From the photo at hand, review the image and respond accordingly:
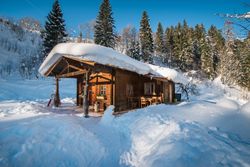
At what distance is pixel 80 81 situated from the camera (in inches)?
732

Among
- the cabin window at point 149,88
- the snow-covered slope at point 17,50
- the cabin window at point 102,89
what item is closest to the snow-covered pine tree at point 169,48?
the snow-covered slope at point 17,50

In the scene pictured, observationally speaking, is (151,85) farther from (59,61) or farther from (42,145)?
(42,145)

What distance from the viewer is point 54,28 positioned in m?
34.9

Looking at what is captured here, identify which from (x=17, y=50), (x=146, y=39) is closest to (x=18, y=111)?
(x=146, y=39)

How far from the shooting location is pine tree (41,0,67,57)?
34188 mm

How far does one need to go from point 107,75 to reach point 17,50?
44.3 m

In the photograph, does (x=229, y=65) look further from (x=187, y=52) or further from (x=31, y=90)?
(x=31, y=90)

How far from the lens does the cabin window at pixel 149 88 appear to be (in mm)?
18984

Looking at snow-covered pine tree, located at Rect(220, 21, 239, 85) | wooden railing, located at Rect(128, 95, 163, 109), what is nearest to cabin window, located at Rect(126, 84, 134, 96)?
wooden railing, located at Rect(128, 95, 163, 109)

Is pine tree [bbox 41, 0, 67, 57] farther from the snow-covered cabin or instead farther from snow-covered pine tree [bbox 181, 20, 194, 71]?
snow-covered pine tree [bbox 181, 20, 194, 71]

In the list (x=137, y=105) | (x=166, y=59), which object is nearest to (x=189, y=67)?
(x=166, y=59)

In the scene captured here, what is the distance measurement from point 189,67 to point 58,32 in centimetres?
3246

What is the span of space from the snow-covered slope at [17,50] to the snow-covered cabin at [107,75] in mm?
24281

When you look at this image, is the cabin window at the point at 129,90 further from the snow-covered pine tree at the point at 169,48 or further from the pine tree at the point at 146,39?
the snow-covered pine tree at the point at 169,48
